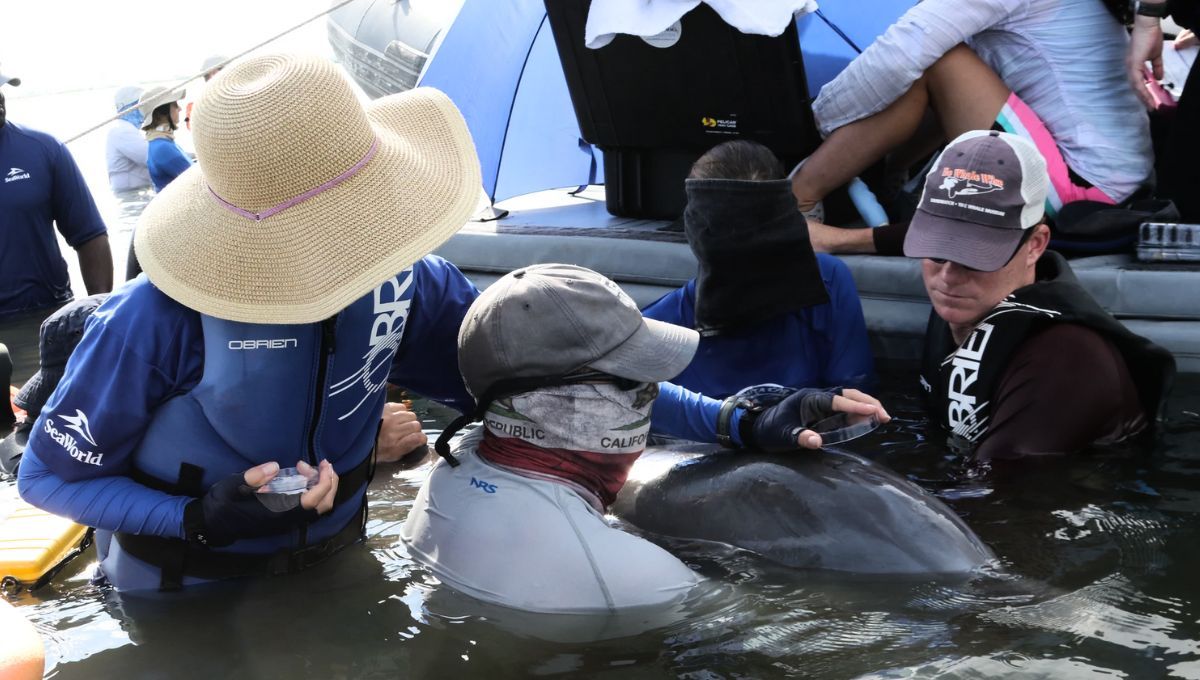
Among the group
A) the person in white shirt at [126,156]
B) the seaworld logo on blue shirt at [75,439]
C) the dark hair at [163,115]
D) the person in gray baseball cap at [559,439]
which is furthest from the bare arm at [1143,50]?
the person in white shirt at [126,156]

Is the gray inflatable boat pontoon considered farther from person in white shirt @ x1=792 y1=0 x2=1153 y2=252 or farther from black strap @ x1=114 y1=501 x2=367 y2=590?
black strap @ x1=114 y1=501 x2=367 y2=590

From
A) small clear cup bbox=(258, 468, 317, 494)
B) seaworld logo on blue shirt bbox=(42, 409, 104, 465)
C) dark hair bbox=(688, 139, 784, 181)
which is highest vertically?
dark hair bbox=(688, 139, 784, 181)

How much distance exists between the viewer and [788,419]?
2.78 m

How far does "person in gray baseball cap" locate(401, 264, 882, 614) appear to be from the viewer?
2.47m

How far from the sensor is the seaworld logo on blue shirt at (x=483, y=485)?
2.58 m

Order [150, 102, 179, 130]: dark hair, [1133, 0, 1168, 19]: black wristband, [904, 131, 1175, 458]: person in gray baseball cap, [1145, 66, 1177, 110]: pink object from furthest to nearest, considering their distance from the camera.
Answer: [150, 102, 179, 130]: dark hair, [1145, 66, 1177, 110]: pink object, [1133, 0, 1168, 19]: black wristband, [904, 131, 1175, 458]: person in gray baseball cap

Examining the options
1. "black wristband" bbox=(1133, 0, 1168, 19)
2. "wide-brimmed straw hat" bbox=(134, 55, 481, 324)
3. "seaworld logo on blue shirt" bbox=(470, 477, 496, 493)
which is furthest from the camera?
"black wristband" bbox=(1133, 0, 1168, 19)

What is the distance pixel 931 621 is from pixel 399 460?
1834mm

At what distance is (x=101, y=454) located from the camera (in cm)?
242

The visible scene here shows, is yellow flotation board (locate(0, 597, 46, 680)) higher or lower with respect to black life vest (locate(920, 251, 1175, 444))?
lower

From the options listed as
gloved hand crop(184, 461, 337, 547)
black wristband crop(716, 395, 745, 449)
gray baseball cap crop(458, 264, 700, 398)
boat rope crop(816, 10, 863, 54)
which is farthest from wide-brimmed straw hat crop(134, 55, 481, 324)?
boat rope crop(816, 10, 863, 54)

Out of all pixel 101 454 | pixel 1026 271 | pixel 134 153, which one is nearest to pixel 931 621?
pixel 1026 271

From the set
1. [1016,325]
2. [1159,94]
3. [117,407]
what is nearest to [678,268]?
[1016,325]

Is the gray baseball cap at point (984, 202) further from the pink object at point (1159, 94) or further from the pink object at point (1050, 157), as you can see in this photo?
the pink object at point (1159, 94)
